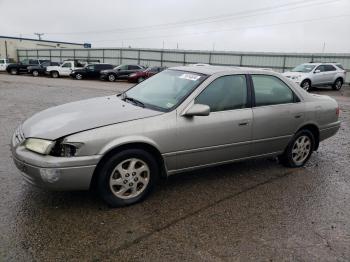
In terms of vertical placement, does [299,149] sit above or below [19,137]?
below

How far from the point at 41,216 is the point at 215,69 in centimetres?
280

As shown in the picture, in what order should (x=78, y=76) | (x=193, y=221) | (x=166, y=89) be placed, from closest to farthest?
1. (x=193, y=221)
2. (x=166, y=89)
3. (x=78, y=76)

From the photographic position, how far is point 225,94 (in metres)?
4.19

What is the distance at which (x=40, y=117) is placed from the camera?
392 centimetres

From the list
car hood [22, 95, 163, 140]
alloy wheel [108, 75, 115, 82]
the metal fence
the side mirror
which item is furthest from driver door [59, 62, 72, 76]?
the side mirror

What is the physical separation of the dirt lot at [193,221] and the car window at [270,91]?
1.09 meters

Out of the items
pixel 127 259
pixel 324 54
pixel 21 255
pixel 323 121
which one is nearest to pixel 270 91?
pixel 323 121

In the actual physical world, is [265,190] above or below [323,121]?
below

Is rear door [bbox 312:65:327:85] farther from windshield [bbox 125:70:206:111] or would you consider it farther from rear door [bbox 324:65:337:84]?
windshield [bbox 125:70:206:111]

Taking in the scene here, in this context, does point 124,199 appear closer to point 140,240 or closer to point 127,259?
point 140,240

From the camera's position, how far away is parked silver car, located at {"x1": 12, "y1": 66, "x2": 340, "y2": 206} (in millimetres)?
3234

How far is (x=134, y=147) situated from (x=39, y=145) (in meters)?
0.96

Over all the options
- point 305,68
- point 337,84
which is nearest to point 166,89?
point 305,68

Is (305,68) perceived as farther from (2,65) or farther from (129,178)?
(2,65)
